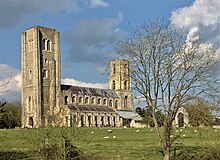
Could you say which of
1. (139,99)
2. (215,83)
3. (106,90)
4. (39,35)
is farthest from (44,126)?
(106,90)

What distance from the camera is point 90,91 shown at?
120250 millimetres

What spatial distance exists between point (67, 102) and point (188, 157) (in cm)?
8877

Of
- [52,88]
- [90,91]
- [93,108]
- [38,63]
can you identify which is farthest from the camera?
[90,91]

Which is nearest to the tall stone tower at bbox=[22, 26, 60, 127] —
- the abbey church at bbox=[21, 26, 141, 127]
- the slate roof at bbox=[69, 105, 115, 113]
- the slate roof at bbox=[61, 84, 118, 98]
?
the abbey church at bbox=[21, 26, 141, 127]

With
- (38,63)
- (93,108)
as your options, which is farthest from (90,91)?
(38,63)

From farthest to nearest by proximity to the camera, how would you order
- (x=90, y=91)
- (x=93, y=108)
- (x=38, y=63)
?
(x=90, y=91)
(x=93, y=108)
(x=38, y=63)

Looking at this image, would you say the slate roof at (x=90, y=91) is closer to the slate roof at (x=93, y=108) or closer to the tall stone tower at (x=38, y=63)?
the slate roof at (x=93, y=108)

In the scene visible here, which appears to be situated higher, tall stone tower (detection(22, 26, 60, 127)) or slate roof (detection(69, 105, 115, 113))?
tall stone tower (detection(22, 26, 60, 127))

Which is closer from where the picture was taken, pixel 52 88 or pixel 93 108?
pixel 52 88

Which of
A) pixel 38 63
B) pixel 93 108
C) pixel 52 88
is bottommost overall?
pixel 93 108

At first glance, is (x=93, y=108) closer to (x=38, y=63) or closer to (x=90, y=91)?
(x=90, y=91)

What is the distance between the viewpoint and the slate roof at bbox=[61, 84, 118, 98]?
113m

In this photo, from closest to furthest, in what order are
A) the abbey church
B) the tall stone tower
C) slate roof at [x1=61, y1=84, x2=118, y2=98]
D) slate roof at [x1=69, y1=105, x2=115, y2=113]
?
the abbey church, the tall stone tower, slate roof at [x1=69, y1=105, x2=115, y2=113], slate roof at [x1=61, y1=84, x2=118, y2=98]

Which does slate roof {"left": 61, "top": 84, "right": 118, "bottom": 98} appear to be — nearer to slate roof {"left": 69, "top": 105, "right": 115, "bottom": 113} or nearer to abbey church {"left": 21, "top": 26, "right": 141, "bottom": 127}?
abbey church {"left": 21, "top": 26, "right": 141, "bottom": 127}
